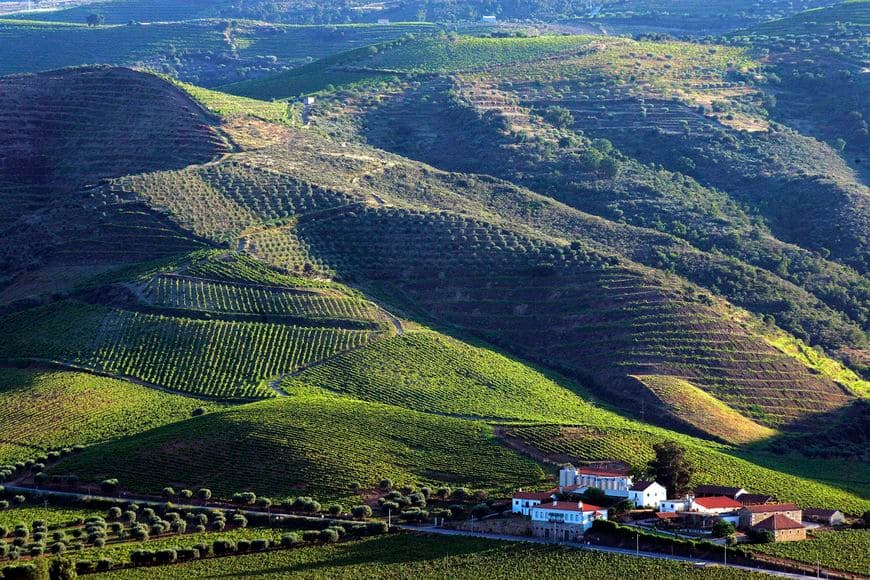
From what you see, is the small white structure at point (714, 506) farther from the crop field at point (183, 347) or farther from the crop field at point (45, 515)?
the crop field at point (183, 347)

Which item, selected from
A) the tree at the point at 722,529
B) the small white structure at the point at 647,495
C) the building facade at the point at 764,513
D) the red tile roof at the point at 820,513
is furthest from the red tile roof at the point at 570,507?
the red tile roof at the point at 820,513

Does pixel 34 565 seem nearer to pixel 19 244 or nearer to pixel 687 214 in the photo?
pixel 19 244

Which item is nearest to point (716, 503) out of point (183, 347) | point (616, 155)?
point (183, 347)

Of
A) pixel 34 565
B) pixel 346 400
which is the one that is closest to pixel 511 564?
pixel 34 565

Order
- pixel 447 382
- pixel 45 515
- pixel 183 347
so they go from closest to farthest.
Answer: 1. pixel 45 515
2. pixel 447 382
3. pixel 183 347

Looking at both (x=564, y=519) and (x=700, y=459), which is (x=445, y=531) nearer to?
(x=564, y=519)

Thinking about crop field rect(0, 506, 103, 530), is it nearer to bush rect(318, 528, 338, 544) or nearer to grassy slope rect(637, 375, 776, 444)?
bush rect(318, 528, 338, 544)

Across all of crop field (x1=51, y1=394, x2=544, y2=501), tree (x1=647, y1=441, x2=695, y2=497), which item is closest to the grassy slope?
crop field (x1=51, y1=394, x2=544, y2=501)
